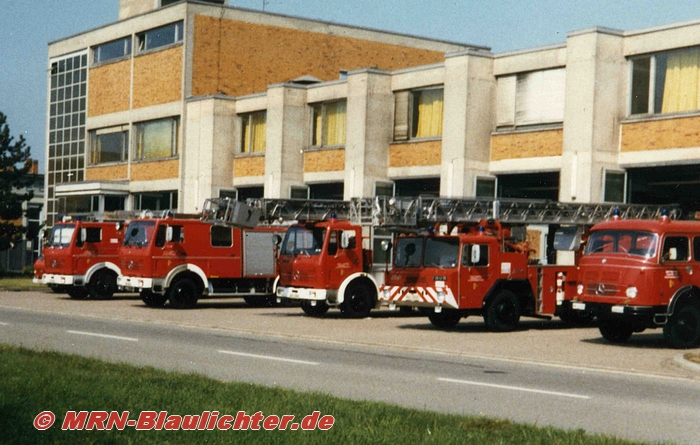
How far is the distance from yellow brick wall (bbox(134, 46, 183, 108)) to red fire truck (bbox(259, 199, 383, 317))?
2394 centimetres

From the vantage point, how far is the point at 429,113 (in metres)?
39.1

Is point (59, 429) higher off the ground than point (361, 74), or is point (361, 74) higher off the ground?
point (361, 74)

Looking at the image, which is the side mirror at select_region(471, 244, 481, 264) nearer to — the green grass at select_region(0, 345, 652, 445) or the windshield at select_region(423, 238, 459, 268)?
the windshield at select_region(423, 238, 459, 268)

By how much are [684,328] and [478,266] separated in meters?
4.99

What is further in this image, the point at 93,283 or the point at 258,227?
the point at 93,283

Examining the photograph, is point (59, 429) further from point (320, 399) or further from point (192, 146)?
point (192, 146)

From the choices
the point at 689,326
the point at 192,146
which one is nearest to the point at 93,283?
the point at 192,146

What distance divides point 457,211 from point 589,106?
8.58 meters

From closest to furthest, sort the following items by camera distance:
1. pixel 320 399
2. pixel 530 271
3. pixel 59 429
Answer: pixel 59 429
pixel 320 399
pixel 530 271

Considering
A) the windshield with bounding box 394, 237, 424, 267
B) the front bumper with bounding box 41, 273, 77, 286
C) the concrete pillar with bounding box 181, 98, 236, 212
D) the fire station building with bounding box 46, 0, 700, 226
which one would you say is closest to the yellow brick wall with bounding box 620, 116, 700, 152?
the fire station building with bounding box 46, 0, 700, 226

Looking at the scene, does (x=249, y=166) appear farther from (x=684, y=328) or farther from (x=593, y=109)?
(x=684, y=328)

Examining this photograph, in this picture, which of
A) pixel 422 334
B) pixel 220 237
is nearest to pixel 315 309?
pixel 220 237

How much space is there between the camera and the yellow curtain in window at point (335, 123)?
140 ft

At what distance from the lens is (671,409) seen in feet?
39.1
